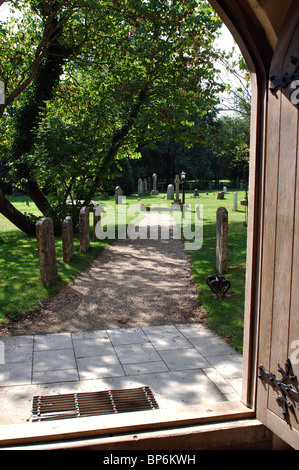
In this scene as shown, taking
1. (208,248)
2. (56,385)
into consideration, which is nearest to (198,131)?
(208,248)

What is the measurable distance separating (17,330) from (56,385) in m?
2.04

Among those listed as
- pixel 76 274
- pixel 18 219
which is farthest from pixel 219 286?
pixel 18 219

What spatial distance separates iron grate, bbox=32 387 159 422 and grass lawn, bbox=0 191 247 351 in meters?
1.86

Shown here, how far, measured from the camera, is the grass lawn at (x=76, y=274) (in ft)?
22.9

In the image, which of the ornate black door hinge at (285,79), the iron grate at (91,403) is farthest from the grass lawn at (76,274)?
the ornate black door hinge at (285,79)

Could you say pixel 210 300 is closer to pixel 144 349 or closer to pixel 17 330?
pixel 144 349

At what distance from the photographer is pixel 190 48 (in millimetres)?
14984

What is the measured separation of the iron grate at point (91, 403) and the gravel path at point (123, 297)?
85.5 inches

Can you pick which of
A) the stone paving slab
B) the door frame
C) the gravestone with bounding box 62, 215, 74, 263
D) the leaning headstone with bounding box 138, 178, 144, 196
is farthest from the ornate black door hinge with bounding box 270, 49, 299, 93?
the leaning headstone with bounding box 138, 178, 144, 196

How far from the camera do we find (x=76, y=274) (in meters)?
9.77

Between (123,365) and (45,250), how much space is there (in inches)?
148

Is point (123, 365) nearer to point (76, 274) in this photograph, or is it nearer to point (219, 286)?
point (219, 286)

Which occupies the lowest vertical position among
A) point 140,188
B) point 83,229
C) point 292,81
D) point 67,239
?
point 67,239

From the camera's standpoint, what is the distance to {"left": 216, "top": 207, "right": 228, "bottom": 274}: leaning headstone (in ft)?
30.0
